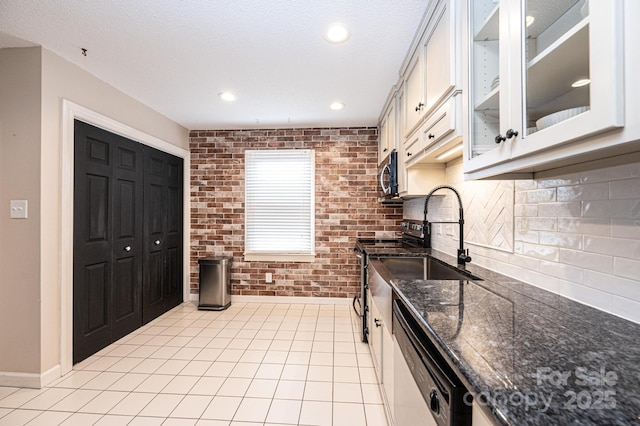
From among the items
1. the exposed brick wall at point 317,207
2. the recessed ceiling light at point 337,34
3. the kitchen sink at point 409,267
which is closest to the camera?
the recessed ceiling light at point 337,34

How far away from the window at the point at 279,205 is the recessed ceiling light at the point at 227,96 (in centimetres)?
104

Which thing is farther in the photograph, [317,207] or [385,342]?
[317,207]

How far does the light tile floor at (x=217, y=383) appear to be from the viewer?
178 cm

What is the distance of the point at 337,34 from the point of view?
1.94 m

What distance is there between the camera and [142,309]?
321 centimetres

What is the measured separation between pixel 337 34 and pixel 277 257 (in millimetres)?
2852

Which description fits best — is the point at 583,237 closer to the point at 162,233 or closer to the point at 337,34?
the point at 337,34

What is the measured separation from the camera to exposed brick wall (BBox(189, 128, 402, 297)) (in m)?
3.95

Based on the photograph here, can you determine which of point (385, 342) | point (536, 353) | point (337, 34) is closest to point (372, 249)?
point (385, 342)

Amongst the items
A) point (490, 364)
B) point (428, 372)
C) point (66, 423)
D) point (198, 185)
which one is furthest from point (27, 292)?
point (490, 364)

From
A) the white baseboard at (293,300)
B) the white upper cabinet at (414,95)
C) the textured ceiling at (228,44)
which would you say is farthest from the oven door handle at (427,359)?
the white baseboard at (293,300)

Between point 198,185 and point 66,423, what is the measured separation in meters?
2.89

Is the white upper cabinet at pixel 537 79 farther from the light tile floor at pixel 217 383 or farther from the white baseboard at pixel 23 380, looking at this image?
the white baseboard at pixel 23 380

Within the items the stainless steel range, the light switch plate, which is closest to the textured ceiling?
the light switch plate
